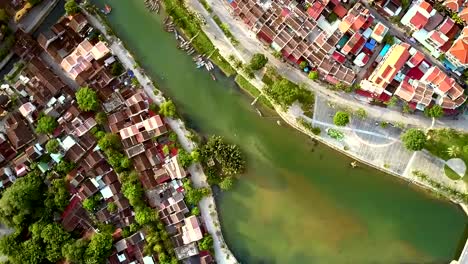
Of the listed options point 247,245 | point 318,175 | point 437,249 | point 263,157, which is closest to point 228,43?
point 263,157

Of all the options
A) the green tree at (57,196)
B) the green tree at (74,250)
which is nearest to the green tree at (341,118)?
the green tree at (74,250)

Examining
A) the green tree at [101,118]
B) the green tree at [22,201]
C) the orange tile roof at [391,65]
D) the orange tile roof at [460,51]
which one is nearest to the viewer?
the orange tile roof at [460,51]

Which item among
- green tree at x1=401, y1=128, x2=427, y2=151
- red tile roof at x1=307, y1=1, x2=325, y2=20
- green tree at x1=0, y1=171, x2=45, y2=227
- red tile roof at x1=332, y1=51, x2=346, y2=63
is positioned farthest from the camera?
red tile roof at x1=307, y1=1, x2=325, y2=20

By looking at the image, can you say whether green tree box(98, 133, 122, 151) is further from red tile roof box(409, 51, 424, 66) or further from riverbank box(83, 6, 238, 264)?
red tile roof box(409, 51, 424, 66)

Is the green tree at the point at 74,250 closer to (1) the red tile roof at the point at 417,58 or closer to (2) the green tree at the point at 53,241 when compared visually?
(2) the green tree at the point at 53,241

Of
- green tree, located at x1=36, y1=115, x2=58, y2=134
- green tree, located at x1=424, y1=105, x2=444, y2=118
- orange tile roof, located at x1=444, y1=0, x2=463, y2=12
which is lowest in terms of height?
green tree, located at x1=424, y1=105, x2=444, y2=118

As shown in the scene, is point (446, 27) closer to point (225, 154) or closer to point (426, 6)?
point (426, 6)

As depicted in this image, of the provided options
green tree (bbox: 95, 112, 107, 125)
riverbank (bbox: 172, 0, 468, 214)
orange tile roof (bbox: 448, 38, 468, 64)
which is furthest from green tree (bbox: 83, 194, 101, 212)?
orange tile roof (bbox: 448, 38, 468, 64)
